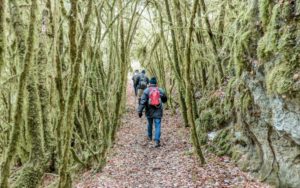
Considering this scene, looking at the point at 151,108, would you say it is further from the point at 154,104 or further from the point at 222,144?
the point at 222,144

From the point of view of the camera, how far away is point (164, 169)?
995 cm

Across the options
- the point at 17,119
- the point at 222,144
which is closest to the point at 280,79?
the point at 222,144

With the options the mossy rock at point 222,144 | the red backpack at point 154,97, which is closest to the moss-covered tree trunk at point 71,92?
the mossy rock at point 222,144

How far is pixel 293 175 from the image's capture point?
22.7ft

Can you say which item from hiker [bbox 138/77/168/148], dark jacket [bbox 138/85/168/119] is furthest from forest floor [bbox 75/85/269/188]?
dark jacket [bbox 138/85/168/119]

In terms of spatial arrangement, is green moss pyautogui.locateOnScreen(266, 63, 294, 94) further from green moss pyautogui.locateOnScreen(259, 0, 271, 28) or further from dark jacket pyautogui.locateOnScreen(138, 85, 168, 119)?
dark jacket pyautogui.locateOnScreen(138, 85, 168, 119)

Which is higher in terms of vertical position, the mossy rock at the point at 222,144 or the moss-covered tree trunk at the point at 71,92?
the moss-covered tree trunk at the point at 71,92

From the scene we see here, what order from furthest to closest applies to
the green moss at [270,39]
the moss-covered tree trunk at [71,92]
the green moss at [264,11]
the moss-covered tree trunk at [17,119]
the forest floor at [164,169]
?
the forest floor at [164,169] → the green moss at [264,11] → the green moss at [270,39] → the moss-covered tree trunk at [71,92] → the moss-covered tree trunk at [17,119]

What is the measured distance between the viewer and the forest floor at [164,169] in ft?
28.0

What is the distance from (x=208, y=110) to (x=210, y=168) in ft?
13.3

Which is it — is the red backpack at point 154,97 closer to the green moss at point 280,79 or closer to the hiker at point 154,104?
the hiker at point 154,104

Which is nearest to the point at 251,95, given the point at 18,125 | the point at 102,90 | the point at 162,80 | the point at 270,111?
the point at 270,111

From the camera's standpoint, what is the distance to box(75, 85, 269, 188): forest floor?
855cm

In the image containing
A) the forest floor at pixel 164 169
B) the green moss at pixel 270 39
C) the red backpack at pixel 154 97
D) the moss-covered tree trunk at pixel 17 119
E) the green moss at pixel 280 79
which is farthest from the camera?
the red backpack at pixel 154 97
